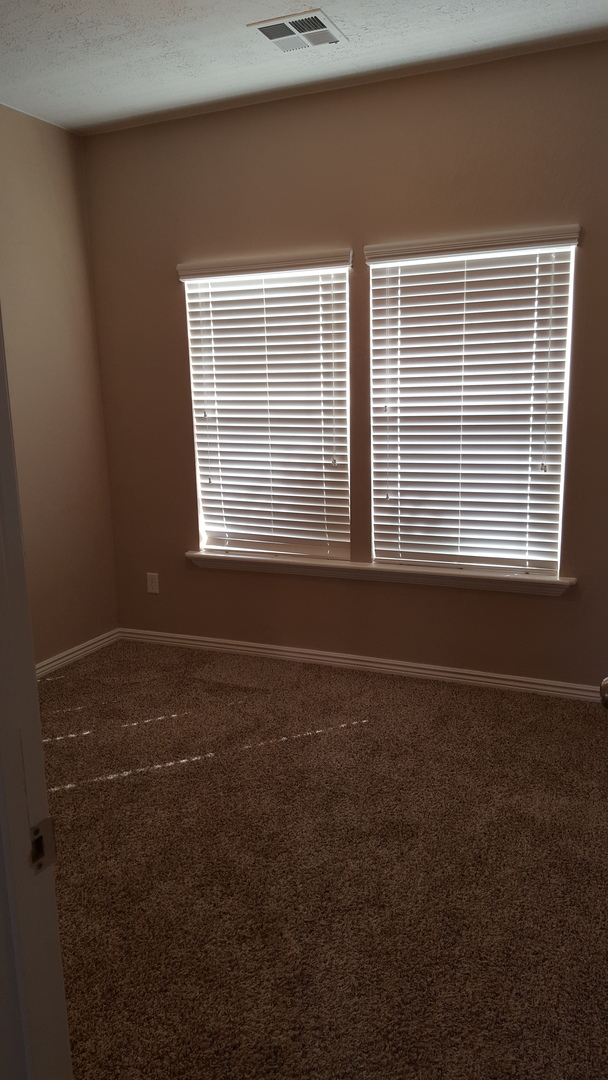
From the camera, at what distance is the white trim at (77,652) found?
3.84 meters

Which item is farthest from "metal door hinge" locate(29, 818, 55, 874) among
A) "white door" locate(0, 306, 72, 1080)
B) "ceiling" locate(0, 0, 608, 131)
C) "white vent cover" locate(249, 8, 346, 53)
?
"white vent cover" locate(249, 8, 346, 53)

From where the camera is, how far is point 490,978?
71.9 inches

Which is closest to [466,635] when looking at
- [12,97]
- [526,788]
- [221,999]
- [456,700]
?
[456,700]

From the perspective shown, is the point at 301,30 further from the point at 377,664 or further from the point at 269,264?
the point at 377,664

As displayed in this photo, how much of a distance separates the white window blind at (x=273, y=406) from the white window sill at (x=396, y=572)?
8 centimetres

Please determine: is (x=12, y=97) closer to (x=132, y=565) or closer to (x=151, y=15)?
(x=151, y=15)

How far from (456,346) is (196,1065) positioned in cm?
283

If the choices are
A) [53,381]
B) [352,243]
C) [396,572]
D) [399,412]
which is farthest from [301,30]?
[396,572]

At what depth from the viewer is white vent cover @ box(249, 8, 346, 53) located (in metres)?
2.72

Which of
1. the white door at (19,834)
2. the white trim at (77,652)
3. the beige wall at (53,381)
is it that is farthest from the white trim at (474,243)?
the white door at (19,834)

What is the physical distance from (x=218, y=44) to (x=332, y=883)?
10.1ft

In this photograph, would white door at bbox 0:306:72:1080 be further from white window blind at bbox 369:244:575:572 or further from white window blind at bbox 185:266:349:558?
white window blind at bbox 185:266:349:558

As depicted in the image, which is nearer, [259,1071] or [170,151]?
[259,1071]

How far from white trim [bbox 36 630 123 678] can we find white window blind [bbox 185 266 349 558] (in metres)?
0.96
